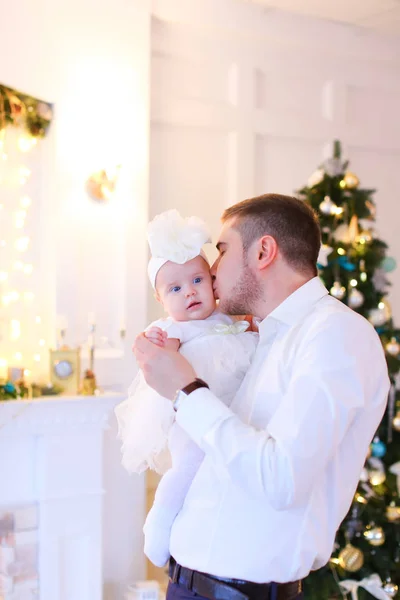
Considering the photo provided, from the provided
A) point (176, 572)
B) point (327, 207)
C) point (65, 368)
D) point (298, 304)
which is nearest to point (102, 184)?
point (65, 368)

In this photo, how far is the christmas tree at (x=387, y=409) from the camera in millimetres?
3391

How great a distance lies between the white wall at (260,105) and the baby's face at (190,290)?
6.65 ft

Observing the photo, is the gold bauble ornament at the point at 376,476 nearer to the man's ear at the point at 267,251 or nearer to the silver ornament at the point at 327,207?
the silver ornament at the point at 327,207

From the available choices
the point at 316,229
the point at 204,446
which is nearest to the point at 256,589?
the point at 204,446

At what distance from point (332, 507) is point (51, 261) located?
2.33 metres

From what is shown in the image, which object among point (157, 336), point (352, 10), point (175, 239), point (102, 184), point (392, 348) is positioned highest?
point (352, 10)

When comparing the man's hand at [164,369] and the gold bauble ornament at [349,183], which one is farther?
the gold bauble ornament at [349,183]

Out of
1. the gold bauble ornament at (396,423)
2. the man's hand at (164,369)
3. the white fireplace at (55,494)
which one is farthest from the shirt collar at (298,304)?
the gold bauble ornament at (396,423)

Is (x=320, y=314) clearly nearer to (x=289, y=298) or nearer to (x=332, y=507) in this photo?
(x=289, y=298)

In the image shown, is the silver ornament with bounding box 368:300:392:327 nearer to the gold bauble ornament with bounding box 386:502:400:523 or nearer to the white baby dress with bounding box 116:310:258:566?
the gold bauble ornament with bounding box 386:502:400:523

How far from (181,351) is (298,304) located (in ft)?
1.24

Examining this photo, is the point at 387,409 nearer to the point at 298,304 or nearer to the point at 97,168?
the point at 97,168

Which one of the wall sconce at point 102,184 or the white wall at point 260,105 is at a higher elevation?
A: the white wall at point 260,105

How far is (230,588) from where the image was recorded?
1.50m
